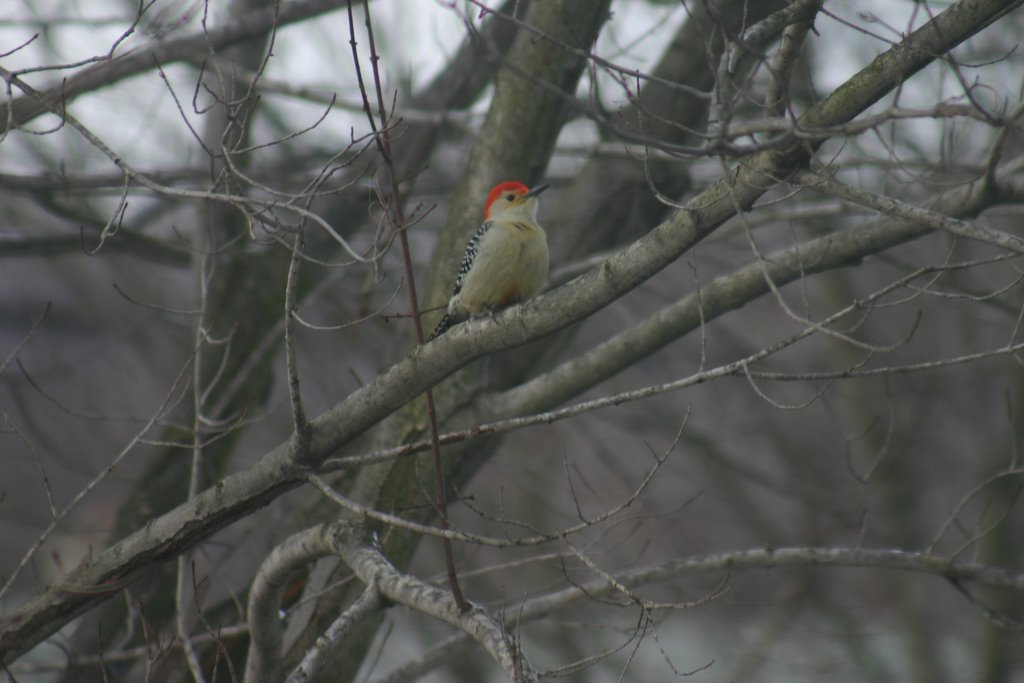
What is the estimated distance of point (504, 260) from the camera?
4.97 metres

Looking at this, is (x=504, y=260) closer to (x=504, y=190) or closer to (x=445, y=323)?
(x=504, y=190)

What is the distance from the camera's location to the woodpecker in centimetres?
500

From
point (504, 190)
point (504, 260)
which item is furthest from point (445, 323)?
point (504, 190)

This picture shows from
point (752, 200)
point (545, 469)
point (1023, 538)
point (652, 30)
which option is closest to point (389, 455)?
point (752, 200)

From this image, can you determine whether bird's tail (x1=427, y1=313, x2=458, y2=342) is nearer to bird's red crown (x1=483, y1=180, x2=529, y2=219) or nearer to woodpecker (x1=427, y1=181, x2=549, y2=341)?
woodpecker (x1=427, y1=181, x2=549, y2=341)

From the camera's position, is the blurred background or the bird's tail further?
the bird's tail

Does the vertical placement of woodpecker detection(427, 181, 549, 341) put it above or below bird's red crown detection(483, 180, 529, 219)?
below

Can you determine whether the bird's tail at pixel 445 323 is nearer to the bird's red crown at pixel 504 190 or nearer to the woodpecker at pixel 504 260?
the woodpecker at pixel 504 260

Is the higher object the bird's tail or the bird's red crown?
the bird's red crown

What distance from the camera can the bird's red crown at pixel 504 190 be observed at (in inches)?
211

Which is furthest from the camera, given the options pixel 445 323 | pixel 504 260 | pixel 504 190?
pixel 445 323

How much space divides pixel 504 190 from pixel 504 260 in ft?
2.05

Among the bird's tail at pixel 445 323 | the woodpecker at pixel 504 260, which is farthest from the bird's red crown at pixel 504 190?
the bird's tail at pixel 445 323

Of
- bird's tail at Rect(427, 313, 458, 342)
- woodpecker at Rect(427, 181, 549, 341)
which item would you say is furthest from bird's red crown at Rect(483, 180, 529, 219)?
bird's tail at Rect(427, 313, 458, 342)
